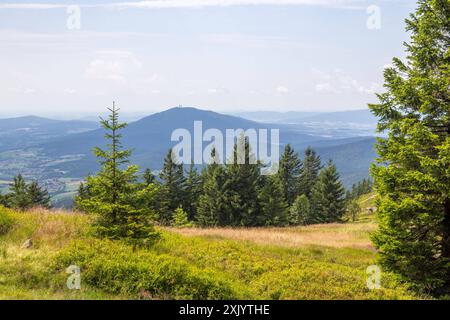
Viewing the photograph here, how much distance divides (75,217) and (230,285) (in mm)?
9063

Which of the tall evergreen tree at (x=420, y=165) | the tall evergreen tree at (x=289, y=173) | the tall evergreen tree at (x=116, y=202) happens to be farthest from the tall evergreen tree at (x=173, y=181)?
the tall evergreen tree at (x=420, y=165)

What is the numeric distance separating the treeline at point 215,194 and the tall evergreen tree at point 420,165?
26.9 ft

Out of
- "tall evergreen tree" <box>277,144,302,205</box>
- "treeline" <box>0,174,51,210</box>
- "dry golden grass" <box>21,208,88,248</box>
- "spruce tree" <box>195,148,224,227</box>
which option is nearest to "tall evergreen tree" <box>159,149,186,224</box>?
"spruce tree" <box>195,148,224,227</box>

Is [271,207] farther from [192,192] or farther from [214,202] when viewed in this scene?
[192,192]

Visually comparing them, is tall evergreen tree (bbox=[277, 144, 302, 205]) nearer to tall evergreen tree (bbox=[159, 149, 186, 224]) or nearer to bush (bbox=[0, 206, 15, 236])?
tall evergreen tree (bbox=[159, 149, 186, 224])

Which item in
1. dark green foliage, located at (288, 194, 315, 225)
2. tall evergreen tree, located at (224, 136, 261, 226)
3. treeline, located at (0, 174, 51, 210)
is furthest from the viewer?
dark green foliage, located at (288, 194, 315, 225)

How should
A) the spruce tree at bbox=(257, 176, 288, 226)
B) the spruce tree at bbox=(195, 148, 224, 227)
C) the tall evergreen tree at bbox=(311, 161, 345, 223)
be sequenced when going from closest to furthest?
the spruce tree at bbox=(195, 148, 224, 227)
the spruce tree at bbox=(257, 176, 288, 226)
the tall evergreen tree at bbox=(311, 161, 345, 223)

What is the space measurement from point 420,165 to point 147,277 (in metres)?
9.41

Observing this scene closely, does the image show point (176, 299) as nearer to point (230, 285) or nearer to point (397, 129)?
point (230, 285)

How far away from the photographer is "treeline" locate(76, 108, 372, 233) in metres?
13.1

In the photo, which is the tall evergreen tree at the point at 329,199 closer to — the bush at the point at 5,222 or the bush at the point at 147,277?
the bush at the point at 5,222

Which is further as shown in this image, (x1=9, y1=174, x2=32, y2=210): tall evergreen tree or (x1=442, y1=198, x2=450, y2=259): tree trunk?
(x1=9, y1=174, x2=32, y2=210): tall evergreen tree

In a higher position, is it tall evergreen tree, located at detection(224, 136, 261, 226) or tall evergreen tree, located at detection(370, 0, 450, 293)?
tall evergreen tree, located at detection(370, 0, 450, 293)
